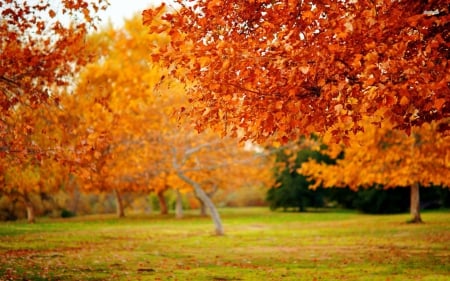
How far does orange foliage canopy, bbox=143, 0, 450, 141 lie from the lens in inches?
280

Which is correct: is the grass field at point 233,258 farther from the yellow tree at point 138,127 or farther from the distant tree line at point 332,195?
the distant tree line at point 332,195

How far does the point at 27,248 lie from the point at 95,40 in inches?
1046

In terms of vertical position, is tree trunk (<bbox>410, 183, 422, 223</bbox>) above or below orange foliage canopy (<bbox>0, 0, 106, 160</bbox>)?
below

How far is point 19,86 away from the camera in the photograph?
42.2 feet

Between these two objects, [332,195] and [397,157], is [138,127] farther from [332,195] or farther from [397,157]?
[332,195]

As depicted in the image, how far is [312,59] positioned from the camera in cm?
734

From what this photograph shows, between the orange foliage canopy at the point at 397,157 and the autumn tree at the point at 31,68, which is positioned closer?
the autumn tree at the point at 31,68

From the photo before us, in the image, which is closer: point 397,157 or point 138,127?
point 397,157

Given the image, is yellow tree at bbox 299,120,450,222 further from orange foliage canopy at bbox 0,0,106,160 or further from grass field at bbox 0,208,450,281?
orange foliage canopy at bbox 0,0,106,160

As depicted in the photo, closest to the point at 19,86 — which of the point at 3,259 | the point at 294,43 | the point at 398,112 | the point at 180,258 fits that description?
the point at 3,259

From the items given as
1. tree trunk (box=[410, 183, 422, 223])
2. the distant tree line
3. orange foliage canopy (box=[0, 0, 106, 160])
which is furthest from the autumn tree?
the distant tree line

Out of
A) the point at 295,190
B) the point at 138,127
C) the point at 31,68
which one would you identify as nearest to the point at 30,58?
the point at 31,68

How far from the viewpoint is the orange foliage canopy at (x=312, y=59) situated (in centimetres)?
711

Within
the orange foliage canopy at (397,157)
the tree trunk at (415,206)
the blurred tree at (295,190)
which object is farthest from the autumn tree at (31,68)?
the blurred tree at (295,190)
